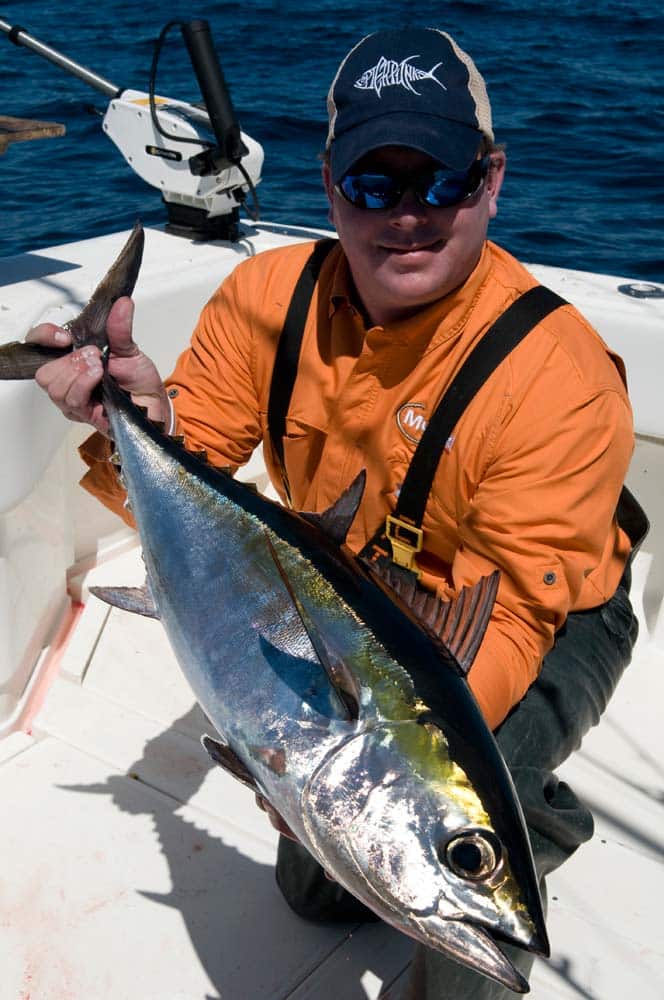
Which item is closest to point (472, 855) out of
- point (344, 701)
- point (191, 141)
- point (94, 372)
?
point (344, 701)

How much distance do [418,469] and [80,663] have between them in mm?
1401

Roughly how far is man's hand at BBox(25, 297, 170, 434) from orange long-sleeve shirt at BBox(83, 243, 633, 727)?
19cm

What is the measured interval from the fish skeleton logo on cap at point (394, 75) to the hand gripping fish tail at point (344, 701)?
0.83 meters

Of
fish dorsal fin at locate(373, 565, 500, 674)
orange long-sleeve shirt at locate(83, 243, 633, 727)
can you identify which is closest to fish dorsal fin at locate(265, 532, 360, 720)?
fish dorsal fin at locate(373, 565, 500, 674)

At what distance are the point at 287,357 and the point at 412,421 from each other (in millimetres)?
380

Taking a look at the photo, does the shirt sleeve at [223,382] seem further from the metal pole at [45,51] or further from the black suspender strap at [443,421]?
the metal pole at [45,51]

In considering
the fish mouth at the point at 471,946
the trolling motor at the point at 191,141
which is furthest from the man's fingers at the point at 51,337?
the trolling motor at the point at 191,141

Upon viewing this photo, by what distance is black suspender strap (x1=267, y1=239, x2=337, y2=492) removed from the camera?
2.30m

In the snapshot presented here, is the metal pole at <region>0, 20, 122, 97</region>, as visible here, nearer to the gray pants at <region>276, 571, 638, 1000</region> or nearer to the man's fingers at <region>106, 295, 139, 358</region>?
the man's fingers at <region>106, 295, 139, 358</region>

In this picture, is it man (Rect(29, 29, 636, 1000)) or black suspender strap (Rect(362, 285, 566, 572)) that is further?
black suspender strap (Rect(362, 285, 566, 572))

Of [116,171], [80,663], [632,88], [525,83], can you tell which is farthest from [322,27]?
[80,663]

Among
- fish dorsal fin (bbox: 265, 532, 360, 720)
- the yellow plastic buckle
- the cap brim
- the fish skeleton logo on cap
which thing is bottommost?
the yellow plastic buckle

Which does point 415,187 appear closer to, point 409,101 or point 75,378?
point 409,101

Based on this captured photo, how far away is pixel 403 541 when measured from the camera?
2.09 m
